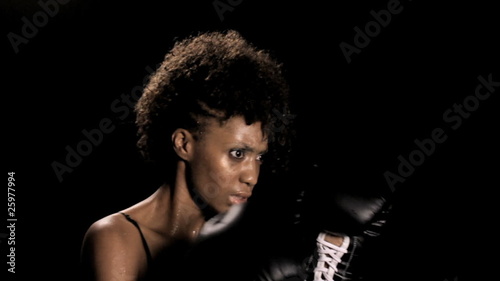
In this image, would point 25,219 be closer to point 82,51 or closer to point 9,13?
point 82,51

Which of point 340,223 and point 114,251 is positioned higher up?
point 114,251

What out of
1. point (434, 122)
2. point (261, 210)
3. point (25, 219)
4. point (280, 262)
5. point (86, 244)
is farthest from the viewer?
point (25, 219)

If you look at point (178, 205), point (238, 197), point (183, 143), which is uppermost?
point (183, 143)

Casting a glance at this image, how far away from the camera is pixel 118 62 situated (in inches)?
80.9

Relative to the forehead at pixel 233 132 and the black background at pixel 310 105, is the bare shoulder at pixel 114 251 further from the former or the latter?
the black background at pixel 310 105

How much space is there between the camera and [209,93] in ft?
4.51

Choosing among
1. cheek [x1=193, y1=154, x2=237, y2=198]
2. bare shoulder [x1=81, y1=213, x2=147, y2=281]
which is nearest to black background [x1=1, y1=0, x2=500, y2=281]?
cheek [x1=193, y1=154, x2=237, y2=198]

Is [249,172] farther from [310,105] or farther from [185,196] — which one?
[310,105]

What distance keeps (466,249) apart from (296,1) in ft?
4.07

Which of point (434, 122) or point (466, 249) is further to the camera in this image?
point (434, 122)

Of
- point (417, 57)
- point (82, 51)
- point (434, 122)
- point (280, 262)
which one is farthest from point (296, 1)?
point (280, 262)

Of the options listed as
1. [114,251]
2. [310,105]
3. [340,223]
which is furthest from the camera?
[310,105]

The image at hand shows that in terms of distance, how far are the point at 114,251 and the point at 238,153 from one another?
459mm

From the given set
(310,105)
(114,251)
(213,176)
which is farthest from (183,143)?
(310,105)
